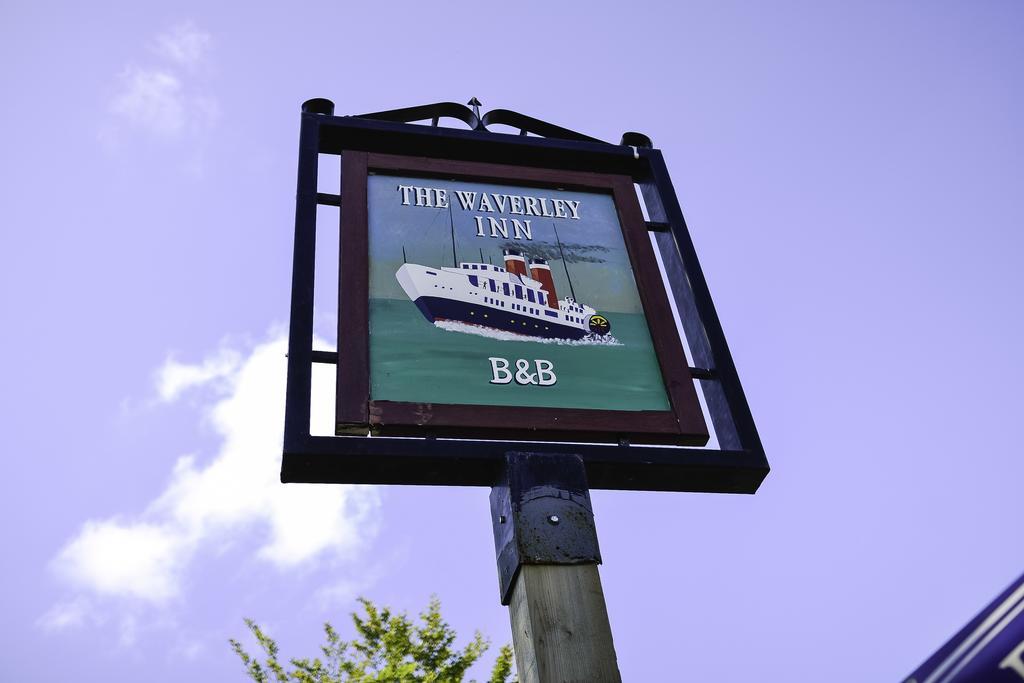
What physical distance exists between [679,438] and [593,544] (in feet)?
2.22

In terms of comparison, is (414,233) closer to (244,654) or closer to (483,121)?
(483,121)

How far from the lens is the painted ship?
319cm

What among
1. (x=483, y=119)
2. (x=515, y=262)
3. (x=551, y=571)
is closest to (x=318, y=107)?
(x=483, y=119)

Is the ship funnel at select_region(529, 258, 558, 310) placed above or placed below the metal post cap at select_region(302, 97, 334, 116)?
below

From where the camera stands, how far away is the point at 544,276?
136 inches

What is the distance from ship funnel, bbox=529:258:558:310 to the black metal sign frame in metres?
0.65

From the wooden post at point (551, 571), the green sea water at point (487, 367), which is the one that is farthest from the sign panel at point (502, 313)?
the wooden post at point (551, 571)

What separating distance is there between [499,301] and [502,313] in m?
0.06

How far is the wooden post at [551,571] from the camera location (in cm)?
223

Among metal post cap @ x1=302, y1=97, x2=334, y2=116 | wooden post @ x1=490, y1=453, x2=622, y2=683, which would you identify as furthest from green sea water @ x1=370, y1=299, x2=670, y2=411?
Answer: metal post cap @ x1=302, y1=97, x2=334, y2=116

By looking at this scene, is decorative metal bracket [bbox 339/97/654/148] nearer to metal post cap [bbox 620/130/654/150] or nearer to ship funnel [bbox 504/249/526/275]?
metal post cap [bbox 620/130/654/150]

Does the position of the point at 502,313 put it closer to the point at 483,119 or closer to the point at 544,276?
the point at 544,276

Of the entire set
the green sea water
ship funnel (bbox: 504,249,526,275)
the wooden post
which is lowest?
the wooden post

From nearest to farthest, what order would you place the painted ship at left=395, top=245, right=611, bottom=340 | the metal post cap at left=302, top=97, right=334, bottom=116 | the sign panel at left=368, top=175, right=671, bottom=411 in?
the sign panel at left=368, top=175, right=671, bottom=411, the painted ship at left=395, top=245, right=611, bottom=340, the metal post cap at left=302, top=97, right=334, bottom=116
